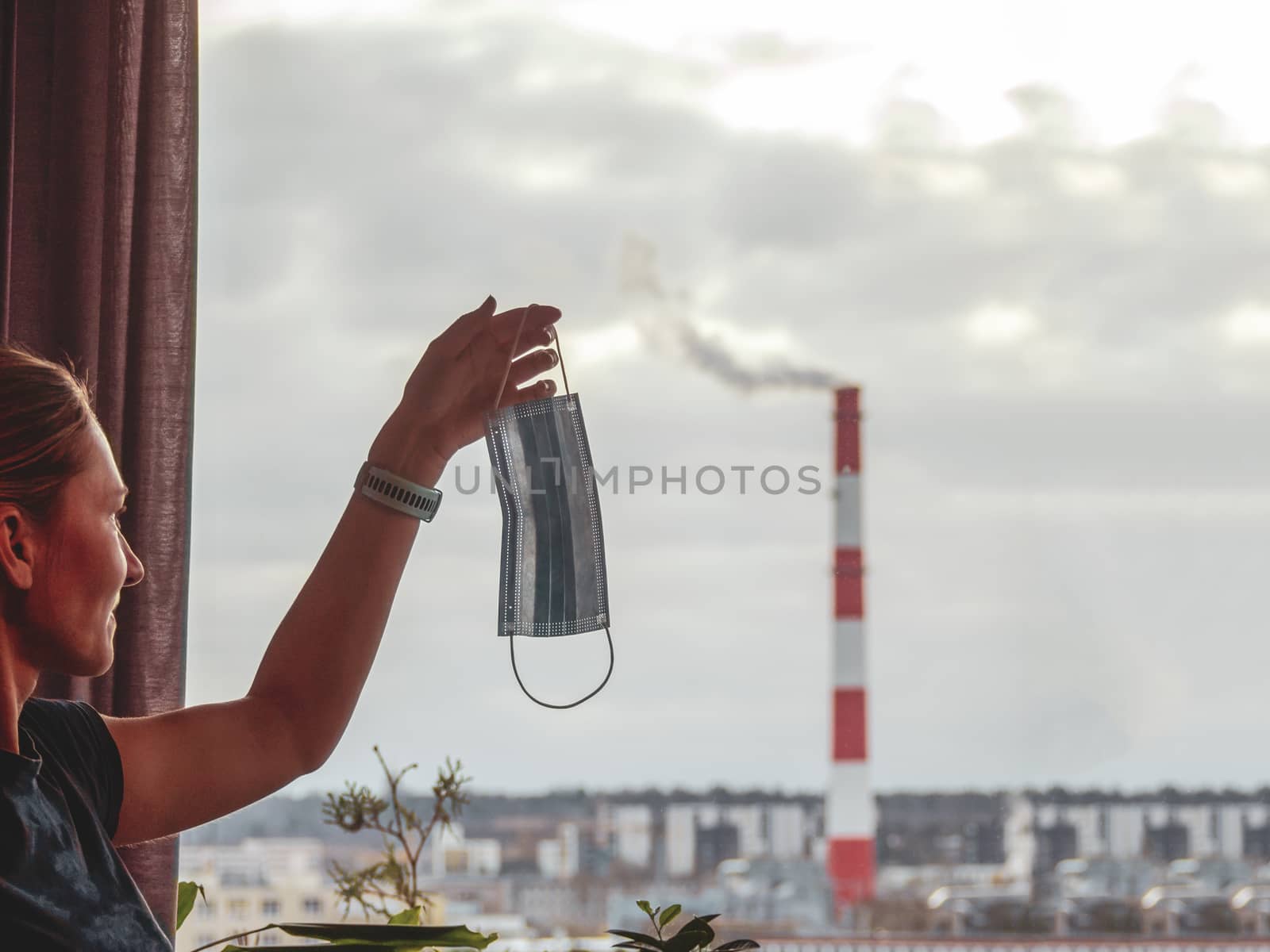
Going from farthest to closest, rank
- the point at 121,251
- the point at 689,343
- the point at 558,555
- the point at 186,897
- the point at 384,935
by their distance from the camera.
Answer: the point at 689,343
the point at 121,251
the point at 186,897
the point at 558,555
the point at 384,935

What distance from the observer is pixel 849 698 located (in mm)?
6523

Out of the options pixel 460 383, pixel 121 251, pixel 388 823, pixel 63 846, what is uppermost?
pixel 121 251

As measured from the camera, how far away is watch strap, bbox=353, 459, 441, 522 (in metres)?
0.96

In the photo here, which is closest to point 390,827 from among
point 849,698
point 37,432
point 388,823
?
point 388,823

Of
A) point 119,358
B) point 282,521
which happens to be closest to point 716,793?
point 282,521

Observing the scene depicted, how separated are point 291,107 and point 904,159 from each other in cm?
177

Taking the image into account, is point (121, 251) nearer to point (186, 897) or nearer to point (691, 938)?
point (186, 897)

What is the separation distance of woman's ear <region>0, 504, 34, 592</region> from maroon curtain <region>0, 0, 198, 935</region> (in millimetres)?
971

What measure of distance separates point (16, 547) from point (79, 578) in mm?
42

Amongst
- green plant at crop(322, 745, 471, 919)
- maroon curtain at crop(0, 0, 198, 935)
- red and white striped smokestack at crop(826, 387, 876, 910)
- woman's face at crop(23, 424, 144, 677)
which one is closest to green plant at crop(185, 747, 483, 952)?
green plant at crop(322, 745, 471, 919)

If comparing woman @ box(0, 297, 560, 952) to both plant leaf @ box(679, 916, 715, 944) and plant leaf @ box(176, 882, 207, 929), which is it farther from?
plant leaf @ box(176, 882, 207, 929)

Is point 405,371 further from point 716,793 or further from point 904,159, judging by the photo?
point 904,159

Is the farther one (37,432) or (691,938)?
(691,938)

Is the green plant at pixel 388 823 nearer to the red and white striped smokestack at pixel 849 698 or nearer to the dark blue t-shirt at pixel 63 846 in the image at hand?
the dark blue t-shirt at pixel 63 846
